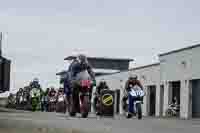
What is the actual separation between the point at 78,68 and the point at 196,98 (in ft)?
80.0

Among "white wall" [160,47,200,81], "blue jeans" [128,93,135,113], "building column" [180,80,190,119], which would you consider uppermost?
"white wall" [160,47,200,81]

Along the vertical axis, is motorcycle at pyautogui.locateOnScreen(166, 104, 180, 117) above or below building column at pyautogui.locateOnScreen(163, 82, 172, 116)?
below

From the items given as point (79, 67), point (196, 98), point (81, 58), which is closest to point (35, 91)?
point (196, 98)

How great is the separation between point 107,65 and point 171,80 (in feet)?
193

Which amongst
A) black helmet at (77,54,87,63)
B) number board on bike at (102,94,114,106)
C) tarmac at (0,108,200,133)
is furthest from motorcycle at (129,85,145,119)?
tarmac at (0,108,200,133)

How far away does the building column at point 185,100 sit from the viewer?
1818 inches

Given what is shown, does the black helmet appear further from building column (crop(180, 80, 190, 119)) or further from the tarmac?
building column (crop(180, 80, 190, 119))

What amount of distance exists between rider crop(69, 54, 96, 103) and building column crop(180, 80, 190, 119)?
24.2 m

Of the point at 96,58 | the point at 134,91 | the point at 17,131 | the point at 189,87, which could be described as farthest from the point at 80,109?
the point at 96,58

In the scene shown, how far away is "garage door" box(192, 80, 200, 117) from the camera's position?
1787 inches

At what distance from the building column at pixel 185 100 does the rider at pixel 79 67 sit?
952 inches

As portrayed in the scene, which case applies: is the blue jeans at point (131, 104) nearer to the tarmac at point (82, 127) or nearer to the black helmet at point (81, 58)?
the black helmet at point (81, 58)

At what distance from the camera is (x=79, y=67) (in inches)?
877

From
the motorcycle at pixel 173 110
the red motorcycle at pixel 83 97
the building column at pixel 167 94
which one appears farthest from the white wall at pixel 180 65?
the red motorcycle at pixel 83 97
